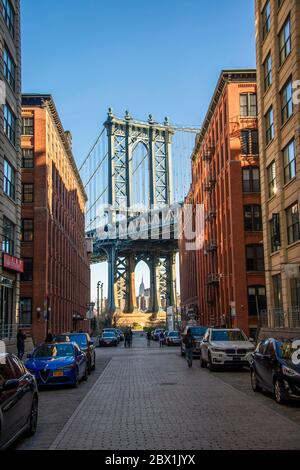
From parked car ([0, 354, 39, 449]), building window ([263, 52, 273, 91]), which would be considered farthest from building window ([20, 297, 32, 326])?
parked car ([0, 354, 39, 449])

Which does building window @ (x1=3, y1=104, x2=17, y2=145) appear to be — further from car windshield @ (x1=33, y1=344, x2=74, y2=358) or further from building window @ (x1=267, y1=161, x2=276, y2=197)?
car windshield @ (x1=33, y1=344, x2=74, y2=358)

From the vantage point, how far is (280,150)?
31.1 metres

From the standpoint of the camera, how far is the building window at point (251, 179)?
1973 inches

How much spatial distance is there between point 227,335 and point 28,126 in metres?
34.4

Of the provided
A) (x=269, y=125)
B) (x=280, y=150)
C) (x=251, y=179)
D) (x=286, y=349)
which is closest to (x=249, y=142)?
(x=251, y=179)

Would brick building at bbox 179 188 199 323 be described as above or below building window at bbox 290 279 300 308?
above

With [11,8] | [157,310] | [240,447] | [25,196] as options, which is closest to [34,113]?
[25,196]

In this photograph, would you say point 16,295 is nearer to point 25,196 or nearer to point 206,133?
point 25,196

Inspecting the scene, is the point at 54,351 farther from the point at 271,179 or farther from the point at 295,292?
the point at 271,179

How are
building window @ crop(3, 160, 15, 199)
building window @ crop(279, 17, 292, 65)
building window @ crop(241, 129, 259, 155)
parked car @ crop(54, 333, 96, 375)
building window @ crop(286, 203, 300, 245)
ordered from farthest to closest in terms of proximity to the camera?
building window @ crop(241, 129, 259, 155)
building window @ crop(3, 160, 15, 199)
building window @ crop(279, 17, 292, 65)
building window @ crop(286, 203, 300, 245)
parked car @ crop(54, 333, 96, 375)

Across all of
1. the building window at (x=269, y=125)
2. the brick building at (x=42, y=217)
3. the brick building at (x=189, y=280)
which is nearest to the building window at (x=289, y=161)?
the building window at (x=269, y=125)

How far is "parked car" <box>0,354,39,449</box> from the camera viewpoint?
26.4ft

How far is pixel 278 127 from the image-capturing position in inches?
1231

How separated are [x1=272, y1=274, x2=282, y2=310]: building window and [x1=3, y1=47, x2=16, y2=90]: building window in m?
17.7
